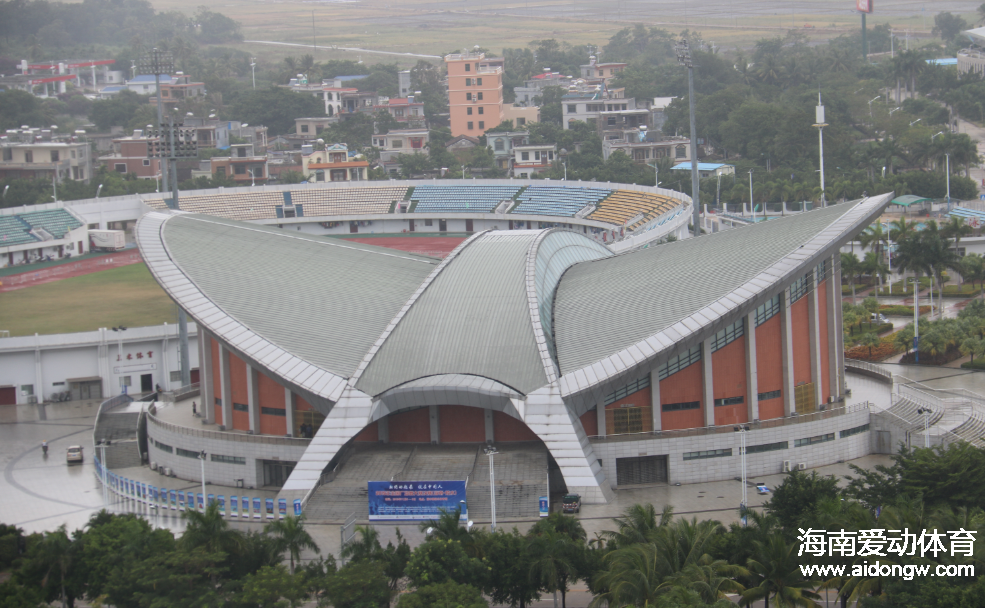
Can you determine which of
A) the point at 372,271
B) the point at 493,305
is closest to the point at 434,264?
the point at 372,271

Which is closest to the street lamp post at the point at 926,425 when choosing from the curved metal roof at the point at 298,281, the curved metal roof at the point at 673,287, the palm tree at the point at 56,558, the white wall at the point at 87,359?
the curved metal roof at the point at 673,287

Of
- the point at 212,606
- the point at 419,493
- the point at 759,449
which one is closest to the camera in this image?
the point at 212,606

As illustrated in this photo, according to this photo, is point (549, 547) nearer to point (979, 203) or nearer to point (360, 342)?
point (360, 342)

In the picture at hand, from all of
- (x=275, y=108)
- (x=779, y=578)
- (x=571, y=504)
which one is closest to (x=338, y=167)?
(x=275, y=108)

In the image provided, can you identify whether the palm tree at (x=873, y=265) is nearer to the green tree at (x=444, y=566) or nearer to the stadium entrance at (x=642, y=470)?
the stadium entrance at (x=642, y=470)

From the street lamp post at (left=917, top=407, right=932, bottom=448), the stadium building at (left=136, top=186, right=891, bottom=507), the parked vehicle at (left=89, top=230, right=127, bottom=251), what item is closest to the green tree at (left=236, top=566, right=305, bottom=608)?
the stadium building at (left=136, top=186, right=891, bottom=507)

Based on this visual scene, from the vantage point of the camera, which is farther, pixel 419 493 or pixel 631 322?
pixel 631 322

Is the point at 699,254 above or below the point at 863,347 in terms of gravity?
above
